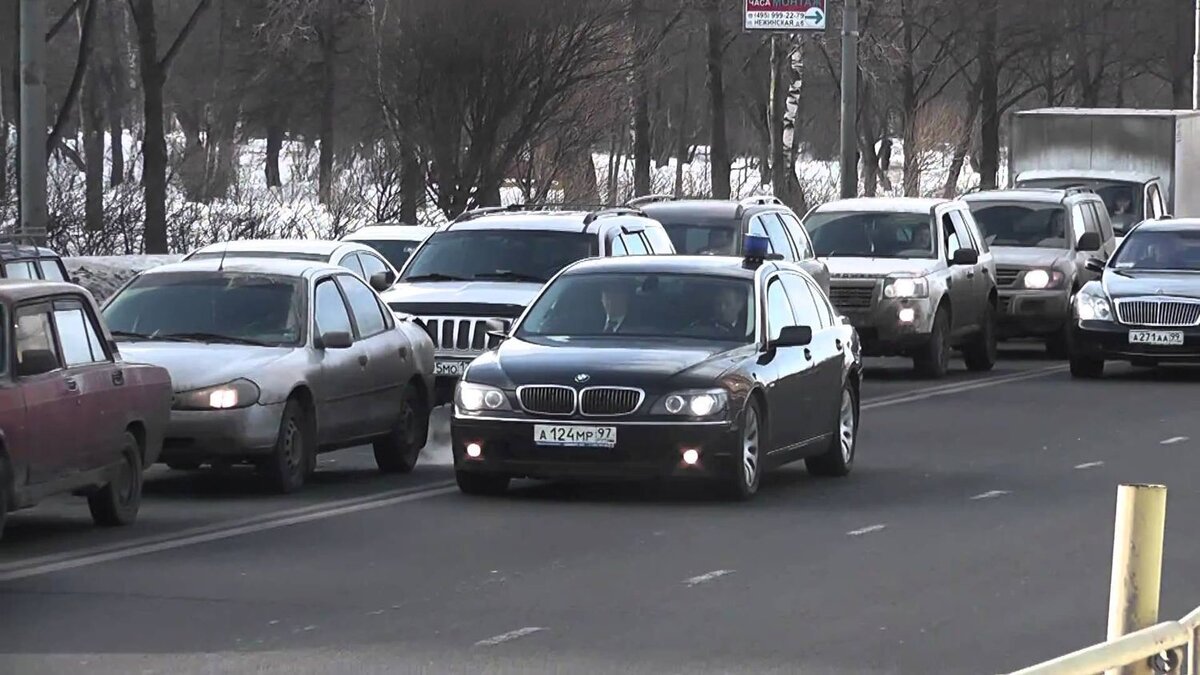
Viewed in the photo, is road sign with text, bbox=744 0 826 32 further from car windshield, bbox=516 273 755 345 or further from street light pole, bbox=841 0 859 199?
car windshield, bbox=516 273 755 345

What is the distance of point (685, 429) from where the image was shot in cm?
1371

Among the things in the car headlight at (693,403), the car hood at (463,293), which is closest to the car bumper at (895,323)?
the car hood at (463,293)

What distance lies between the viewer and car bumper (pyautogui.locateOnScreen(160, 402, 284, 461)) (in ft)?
46.6

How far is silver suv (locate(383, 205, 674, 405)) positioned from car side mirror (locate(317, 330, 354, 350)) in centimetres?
362

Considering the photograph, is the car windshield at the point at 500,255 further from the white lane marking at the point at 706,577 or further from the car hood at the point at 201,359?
the white lane marking at the point at 706,577

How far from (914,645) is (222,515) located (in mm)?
5314

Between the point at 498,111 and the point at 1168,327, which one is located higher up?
the point at 498,111

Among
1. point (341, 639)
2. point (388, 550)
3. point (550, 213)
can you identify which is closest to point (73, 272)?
point (550, 213)

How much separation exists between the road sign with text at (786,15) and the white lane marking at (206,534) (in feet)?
75.5

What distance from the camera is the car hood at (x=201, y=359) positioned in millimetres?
14398

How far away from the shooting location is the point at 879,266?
25.1 metres

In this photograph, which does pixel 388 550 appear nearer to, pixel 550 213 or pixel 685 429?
pixel 685 429

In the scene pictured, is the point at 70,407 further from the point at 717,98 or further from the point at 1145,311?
the point at 717,98

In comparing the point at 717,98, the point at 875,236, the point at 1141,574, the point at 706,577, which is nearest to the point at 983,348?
the point at 875,236
